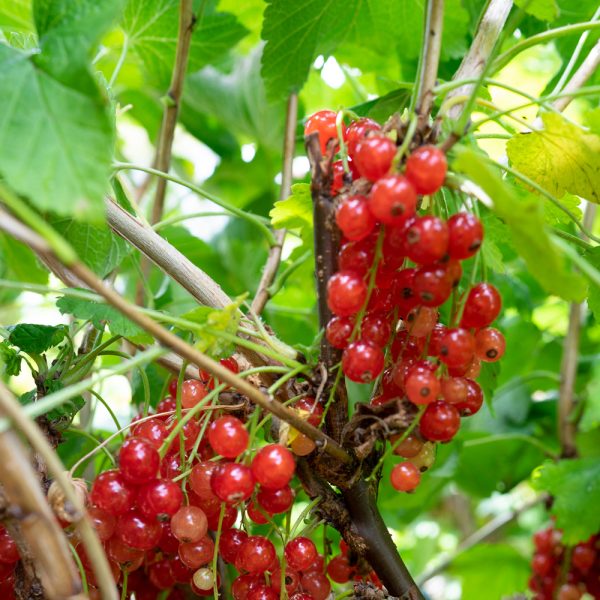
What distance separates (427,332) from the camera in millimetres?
502

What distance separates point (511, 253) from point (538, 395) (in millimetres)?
513

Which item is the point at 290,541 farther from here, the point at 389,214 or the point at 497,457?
the point at 497,457

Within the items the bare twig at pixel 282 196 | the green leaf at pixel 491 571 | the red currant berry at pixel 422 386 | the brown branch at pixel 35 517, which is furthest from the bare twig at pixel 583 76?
the green leaf at pixel 491 571

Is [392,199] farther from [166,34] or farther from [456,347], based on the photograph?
[166,34]

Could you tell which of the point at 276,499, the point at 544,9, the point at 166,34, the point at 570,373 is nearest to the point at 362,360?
the point at 276,499

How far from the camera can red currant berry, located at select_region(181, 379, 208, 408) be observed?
0.56 m

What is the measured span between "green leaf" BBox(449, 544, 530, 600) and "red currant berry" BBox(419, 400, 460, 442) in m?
0.93

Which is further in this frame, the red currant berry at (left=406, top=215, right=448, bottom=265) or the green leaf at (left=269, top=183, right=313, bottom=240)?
the green leaf at (left=269, top=183, right=313, bottom=240)

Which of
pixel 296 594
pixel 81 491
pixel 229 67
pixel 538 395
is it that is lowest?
pixel 296 594

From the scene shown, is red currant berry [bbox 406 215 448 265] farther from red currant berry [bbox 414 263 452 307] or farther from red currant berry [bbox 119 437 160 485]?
red currant berry [bbox 119 437 160 485]

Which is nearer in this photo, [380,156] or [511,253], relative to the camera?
[380,156]

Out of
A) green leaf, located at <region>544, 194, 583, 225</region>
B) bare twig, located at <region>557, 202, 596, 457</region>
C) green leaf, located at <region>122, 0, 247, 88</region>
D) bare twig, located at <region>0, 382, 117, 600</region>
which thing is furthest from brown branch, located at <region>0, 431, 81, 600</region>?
bare twig, located at <region>557, 202, 596, 457</region>

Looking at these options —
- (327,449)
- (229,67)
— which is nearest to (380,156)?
(327,449)

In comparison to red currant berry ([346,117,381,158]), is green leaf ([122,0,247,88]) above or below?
above
